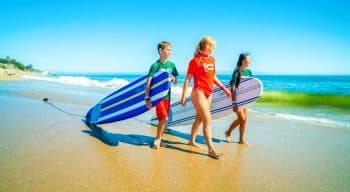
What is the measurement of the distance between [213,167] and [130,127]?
2.69 meters

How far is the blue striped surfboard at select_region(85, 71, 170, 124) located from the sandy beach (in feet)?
0.85

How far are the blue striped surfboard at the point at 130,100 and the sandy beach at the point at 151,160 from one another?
26 centimetres

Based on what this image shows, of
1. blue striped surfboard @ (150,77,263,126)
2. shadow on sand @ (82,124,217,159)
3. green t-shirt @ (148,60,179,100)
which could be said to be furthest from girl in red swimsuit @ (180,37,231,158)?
blue striped surfboard @ (150,77,263,126)

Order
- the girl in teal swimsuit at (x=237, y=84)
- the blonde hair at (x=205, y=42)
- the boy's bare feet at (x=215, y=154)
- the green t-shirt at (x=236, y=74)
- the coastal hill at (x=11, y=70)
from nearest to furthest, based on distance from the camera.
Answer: the boy's bare feet at (x=215, y=154)
the blonde hair at (x=205, y=42)
the girl in teal swimsuit at (x=237, y=84)
the green t-shirt at (x=236, y=74)
the coastal hill at (x=11, y=70)

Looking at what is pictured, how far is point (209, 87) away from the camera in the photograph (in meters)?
4.30

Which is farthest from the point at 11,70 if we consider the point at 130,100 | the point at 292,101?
the point at 130,100

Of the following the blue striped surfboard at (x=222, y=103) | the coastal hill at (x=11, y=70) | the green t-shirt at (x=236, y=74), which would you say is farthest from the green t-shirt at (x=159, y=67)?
the coastal hill at (x=11, y=70)

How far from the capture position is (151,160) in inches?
149

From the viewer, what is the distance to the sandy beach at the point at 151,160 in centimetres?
299

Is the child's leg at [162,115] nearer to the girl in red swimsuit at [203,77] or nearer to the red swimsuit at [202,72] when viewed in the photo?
the girl in red swimsuit at [203,77]

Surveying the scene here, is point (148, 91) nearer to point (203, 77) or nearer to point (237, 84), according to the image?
point (203, 77)

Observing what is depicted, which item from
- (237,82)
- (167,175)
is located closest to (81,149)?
(167,175)

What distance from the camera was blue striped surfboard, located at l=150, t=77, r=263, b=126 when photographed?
5.28 meters

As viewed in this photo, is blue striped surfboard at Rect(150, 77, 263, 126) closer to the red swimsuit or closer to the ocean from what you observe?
the ocean
